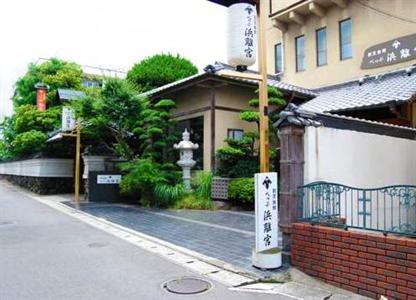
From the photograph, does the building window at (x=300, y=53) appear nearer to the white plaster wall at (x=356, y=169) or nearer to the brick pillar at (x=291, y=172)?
the white plaster wall at (x=356, y=169)

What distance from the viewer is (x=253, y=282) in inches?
251

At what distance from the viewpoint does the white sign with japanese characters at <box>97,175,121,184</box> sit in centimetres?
1891

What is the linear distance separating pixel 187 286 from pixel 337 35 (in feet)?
53.5

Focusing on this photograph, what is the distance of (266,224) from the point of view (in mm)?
7105

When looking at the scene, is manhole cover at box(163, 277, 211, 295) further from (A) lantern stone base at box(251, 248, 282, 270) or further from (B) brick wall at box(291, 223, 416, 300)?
(B) brick wall at box(291, 223, 416, 300)

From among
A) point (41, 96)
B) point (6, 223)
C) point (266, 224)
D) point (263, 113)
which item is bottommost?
point (6, 223)

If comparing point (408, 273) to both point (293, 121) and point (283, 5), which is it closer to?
point (293, 121)

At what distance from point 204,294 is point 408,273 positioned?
9.25 ft

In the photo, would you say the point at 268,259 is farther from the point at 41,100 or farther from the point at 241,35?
the point at 41,100

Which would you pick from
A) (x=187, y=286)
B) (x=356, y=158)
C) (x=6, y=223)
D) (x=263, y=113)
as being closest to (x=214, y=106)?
(x=6, y=223)

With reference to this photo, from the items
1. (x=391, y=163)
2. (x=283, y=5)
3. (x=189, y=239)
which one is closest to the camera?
(x=391, y=163)

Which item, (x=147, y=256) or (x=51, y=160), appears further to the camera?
(x=51, y=160)

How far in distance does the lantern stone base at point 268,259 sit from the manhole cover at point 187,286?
1.10 m

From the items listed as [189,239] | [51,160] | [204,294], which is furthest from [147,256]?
[51,160]
